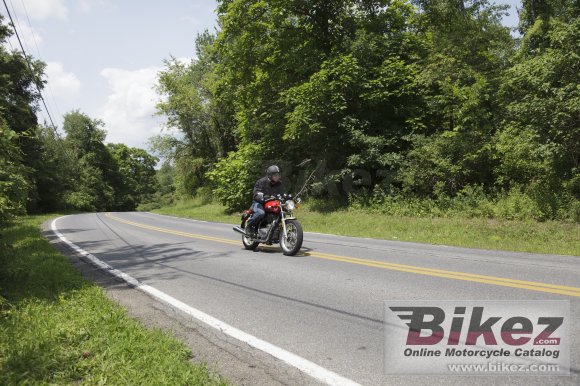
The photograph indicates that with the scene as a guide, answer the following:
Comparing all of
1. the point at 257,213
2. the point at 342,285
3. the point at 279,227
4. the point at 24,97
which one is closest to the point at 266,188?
the point at 257,213

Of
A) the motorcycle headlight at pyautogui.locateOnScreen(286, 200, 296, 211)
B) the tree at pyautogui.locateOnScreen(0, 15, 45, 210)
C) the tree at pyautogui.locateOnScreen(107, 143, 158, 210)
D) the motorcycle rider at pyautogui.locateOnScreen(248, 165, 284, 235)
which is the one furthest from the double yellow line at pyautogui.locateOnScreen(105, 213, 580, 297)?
the tree at pyautogui.locateOnScreen(107, 143, 158, 210)

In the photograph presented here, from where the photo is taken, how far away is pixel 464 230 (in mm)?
13195

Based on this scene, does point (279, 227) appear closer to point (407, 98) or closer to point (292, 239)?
point (292, 239)

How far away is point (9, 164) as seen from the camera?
7797mm

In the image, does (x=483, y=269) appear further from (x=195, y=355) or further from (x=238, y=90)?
(x=238, y=90)

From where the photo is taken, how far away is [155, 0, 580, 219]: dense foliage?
13.0 metres

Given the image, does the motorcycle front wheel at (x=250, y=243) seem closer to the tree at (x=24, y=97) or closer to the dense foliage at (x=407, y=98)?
the dense foliage at (x=407, y=98)

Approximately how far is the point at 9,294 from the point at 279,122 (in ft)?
59.5

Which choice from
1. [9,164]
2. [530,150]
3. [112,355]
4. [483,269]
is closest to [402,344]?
[112,355]

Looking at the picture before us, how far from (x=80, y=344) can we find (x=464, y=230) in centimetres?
1200

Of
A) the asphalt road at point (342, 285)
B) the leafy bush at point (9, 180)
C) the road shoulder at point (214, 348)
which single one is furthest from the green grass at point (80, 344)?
the leafy bush at point (9, 180)

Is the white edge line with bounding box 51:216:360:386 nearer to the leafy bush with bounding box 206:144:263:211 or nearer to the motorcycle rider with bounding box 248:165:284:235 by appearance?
the motorcycle rider with bounding box 248:165:284:235

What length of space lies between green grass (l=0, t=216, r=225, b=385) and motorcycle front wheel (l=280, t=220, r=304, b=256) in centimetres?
421

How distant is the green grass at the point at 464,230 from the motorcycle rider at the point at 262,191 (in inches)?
175
